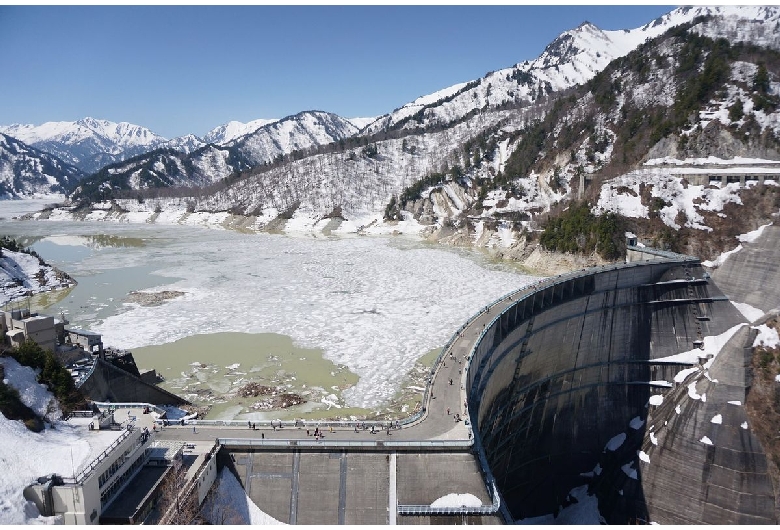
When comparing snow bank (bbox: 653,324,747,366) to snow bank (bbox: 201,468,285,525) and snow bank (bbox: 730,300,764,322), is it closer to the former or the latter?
snow bank (bbox: 730,300,764,322)

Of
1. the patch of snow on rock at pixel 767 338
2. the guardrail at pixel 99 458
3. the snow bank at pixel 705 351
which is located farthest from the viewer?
the snow bank at pixel 705 351

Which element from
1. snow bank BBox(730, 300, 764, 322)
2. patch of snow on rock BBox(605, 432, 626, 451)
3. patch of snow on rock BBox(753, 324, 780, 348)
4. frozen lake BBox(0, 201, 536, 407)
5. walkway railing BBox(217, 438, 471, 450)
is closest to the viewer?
walkway railing BBox(217, 438, 471, 450)

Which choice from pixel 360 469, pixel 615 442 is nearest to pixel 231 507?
pixel 360 469

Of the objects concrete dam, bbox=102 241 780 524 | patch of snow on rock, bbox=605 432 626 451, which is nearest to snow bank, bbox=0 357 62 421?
concrete dam, bbox=102 241 780 524

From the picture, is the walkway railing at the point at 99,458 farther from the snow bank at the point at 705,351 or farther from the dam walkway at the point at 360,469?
the snow bank at the point at 705,351

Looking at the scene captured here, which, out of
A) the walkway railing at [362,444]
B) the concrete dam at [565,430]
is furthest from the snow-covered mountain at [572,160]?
the walkway railing at [362,444]
